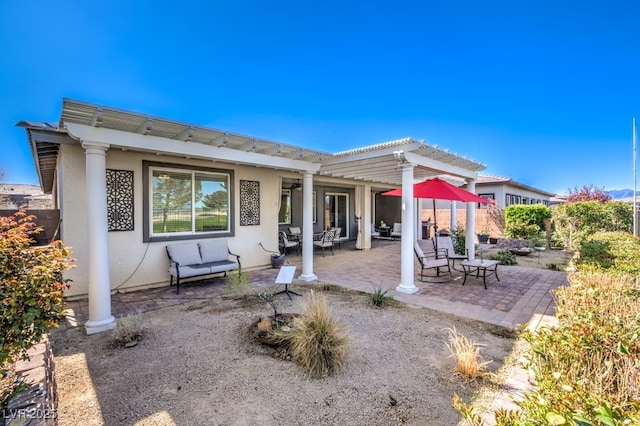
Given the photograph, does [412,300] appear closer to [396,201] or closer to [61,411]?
[61,411]

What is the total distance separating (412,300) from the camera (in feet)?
18.6

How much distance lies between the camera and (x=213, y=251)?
717 cm

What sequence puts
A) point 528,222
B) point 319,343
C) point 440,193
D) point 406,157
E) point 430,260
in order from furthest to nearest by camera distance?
1. point 528,222
2. point 430,260
3. point 440,193
4. point 406,157
5. point 319,343

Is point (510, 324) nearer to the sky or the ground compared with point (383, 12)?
nearer to the ground

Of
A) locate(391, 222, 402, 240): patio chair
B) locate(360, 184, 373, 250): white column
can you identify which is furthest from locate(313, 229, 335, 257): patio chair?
locate(391, 222, 402, 240): patio chair

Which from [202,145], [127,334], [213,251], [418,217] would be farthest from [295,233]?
[127,334]

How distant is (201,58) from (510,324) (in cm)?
1227

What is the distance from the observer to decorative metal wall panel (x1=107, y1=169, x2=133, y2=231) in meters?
5.99

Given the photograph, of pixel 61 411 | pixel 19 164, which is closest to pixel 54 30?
pixel 61 411

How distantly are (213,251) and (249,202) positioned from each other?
5.79 ft

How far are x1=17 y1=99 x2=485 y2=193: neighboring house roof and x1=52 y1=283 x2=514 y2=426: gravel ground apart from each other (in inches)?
117

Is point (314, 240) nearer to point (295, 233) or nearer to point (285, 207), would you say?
point (295, 233)

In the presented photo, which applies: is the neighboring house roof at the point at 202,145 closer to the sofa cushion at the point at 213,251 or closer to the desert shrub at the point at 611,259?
the sofa cushion at the point at 213,251

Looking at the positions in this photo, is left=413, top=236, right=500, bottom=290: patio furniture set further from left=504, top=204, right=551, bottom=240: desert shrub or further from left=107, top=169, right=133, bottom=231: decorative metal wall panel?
left=504, top=204, right=551, bottom=240: desert shrub
